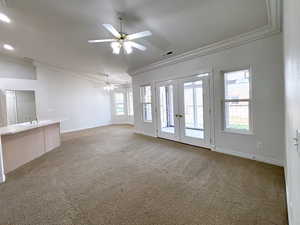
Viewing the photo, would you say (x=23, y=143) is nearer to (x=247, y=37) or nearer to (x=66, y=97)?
(x=66, y=97)

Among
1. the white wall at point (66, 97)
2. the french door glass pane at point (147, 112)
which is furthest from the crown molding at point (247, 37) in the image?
the white wall at point (66, 97)

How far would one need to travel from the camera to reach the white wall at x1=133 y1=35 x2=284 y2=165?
299 centimetres

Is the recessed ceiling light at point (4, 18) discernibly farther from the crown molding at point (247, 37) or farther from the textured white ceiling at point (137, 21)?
the crown molding at point (247, 37)

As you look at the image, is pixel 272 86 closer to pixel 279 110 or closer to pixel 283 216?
pixel 279 110

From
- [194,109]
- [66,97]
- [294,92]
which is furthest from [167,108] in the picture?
[66,97]

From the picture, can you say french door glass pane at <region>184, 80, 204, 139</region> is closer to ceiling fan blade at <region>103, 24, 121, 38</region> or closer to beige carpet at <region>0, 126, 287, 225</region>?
beige carpet at <region>0, 126, 287, 225</region>

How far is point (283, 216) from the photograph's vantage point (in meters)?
1.78

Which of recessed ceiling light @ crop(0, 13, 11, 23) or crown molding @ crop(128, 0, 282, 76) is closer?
crown molding @ crop(128, 0, 282, 76)

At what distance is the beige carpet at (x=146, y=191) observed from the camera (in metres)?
1.86

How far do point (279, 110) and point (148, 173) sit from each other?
2868mm

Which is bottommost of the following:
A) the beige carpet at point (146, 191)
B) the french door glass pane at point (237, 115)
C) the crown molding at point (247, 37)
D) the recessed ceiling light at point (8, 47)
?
the beige carpet at point (146, 191)

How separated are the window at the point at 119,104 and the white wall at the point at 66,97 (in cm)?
67

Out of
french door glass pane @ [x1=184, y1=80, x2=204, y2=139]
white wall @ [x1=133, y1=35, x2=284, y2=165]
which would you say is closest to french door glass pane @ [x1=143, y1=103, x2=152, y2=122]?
french door glass pane @ [x1=184, y1=80, x2=204, y2=139]

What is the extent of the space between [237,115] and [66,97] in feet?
24.5
